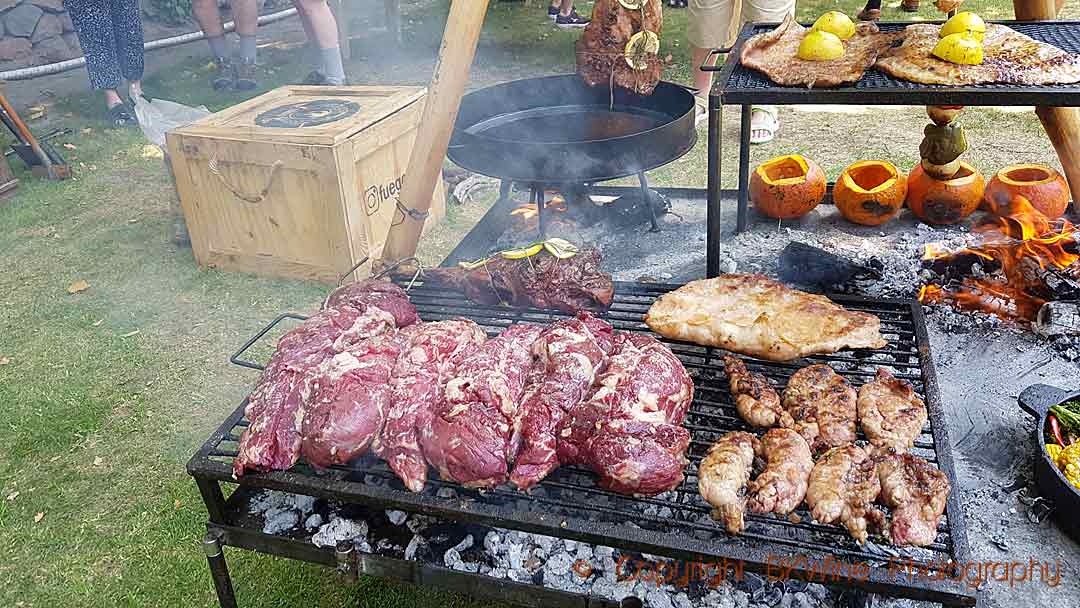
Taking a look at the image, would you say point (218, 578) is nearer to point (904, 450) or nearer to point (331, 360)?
point (331, 360)

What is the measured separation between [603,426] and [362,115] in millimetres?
3954

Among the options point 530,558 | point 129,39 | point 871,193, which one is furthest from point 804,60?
point 129,39

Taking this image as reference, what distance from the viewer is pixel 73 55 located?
445 inches

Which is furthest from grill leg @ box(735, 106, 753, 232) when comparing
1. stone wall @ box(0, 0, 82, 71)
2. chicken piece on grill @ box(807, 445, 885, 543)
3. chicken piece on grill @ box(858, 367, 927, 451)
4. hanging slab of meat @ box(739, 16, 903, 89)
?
stone wall @ box(0, 0, 82, 71)

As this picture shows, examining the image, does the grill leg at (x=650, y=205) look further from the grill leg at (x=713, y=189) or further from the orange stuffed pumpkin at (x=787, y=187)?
the grill leg at (x=713, y=189)

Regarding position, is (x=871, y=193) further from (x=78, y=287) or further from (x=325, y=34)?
(x=325, y=34)

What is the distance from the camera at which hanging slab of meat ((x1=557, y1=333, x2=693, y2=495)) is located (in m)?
2.36

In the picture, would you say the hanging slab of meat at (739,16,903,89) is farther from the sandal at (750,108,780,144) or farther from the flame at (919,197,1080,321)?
the sandal at (750,108,780,144)

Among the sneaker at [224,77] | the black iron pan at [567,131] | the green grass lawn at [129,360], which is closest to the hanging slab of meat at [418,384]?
the green grass lawn at [129,360]

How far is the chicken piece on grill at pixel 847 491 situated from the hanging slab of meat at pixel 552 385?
33.3 inches

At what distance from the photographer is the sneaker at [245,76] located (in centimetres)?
978

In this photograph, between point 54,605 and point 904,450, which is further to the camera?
point 54,605

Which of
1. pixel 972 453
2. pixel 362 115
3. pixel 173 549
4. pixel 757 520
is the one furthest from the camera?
pixel 362 115

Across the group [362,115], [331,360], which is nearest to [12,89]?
[362,115]
